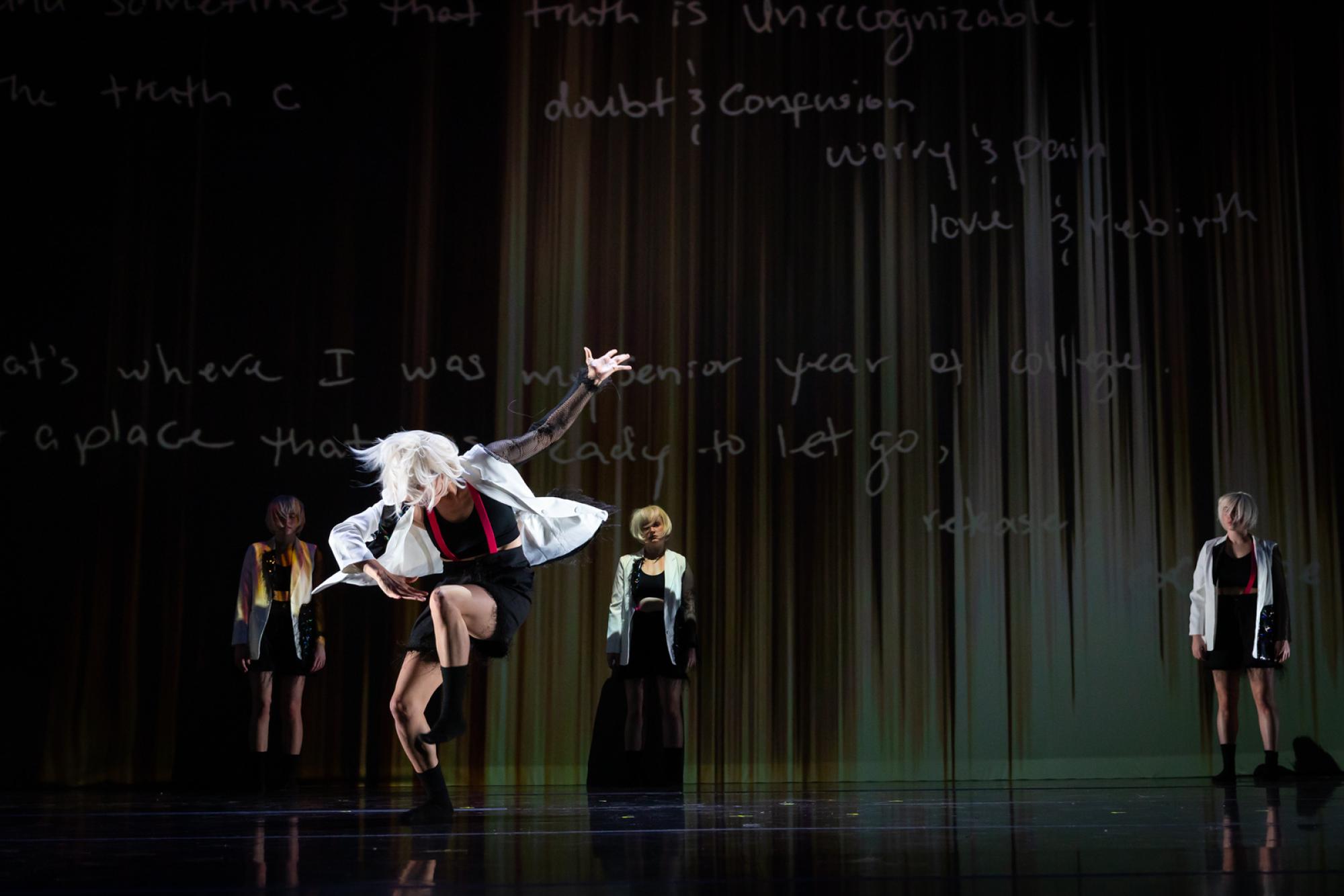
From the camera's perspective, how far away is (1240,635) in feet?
17.3

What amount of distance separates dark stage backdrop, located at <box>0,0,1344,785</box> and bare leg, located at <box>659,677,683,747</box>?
0.28 metres

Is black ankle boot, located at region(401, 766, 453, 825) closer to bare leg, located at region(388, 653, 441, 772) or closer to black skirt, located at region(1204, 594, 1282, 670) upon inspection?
bare leg, located at region(388, 653, 441, 772)

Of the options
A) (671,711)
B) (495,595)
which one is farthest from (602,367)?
(671,711)

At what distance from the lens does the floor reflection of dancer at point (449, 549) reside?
3.36 m

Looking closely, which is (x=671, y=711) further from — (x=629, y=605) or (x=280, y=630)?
(x=280, y=630)

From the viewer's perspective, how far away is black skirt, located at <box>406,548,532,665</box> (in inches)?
137

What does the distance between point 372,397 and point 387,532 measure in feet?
8.00

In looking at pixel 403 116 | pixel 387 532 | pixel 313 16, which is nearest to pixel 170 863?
pixel 387 532

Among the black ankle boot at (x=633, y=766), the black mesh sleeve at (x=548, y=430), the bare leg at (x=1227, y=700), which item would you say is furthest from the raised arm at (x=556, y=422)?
the bare leg at (x=1227, y=700)

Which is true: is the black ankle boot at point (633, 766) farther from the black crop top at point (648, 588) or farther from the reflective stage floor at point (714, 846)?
the reflective stage floor at point (714, 846)

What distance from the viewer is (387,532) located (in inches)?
142

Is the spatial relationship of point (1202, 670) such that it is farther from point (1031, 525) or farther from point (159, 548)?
point (159, 548)

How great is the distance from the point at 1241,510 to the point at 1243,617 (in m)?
0.45

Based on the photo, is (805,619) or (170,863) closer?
(170,863)
